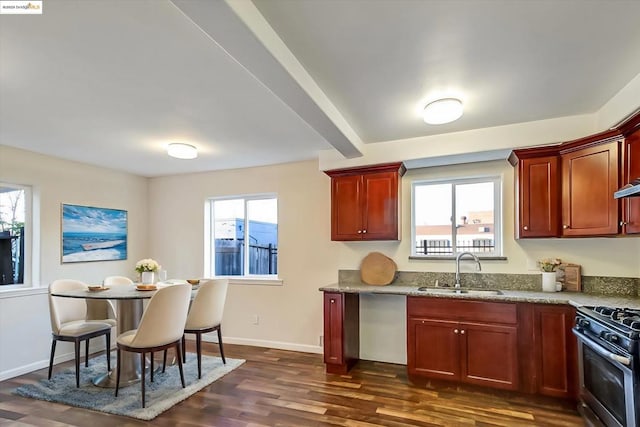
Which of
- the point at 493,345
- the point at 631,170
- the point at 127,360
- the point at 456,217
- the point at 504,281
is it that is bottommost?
the point at 127,360

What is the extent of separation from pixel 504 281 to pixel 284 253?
2.55m

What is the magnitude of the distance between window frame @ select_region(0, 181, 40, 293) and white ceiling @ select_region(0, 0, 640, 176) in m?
0.90

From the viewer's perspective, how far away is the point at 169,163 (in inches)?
178

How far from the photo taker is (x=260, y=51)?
168 centimetres

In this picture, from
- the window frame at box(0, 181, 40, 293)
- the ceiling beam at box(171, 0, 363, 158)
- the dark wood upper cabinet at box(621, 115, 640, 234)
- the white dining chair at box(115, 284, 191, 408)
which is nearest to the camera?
the ceiling beam at box(171, 0, 363, 158)

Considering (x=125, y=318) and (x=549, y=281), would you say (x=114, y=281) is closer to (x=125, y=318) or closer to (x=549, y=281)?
(x=125, y=318)

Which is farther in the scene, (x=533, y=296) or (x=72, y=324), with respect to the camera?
(x=72, y=324)

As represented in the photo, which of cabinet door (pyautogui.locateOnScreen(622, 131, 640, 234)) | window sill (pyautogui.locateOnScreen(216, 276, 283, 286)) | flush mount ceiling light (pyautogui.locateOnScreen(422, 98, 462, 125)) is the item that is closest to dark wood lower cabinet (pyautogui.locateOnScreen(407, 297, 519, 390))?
cabinet door (pyautogui.locateOnScreen(622, 131, 640, 234))

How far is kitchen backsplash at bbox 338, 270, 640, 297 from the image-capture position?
A: 307 cm

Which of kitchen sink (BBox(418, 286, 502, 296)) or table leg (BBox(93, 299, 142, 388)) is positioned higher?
kitchen sink (BBox(418, 286, 502, 296))

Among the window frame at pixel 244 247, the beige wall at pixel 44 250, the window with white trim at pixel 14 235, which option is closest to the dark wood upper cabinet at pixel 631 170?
the window frame at pixel 244 247

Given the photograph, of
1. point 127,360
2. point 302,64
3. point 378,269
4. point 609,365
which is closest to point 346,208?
point 378,269

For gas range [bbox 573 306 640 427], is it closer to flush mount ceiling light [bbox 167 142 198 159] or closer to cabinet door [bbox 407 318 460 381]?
cabinet door [bbox 407 318 460 381]

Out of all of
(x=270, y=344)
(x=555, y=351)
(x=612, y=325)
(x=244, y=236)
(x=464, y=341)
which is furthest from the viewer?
(x=244, y=236)
